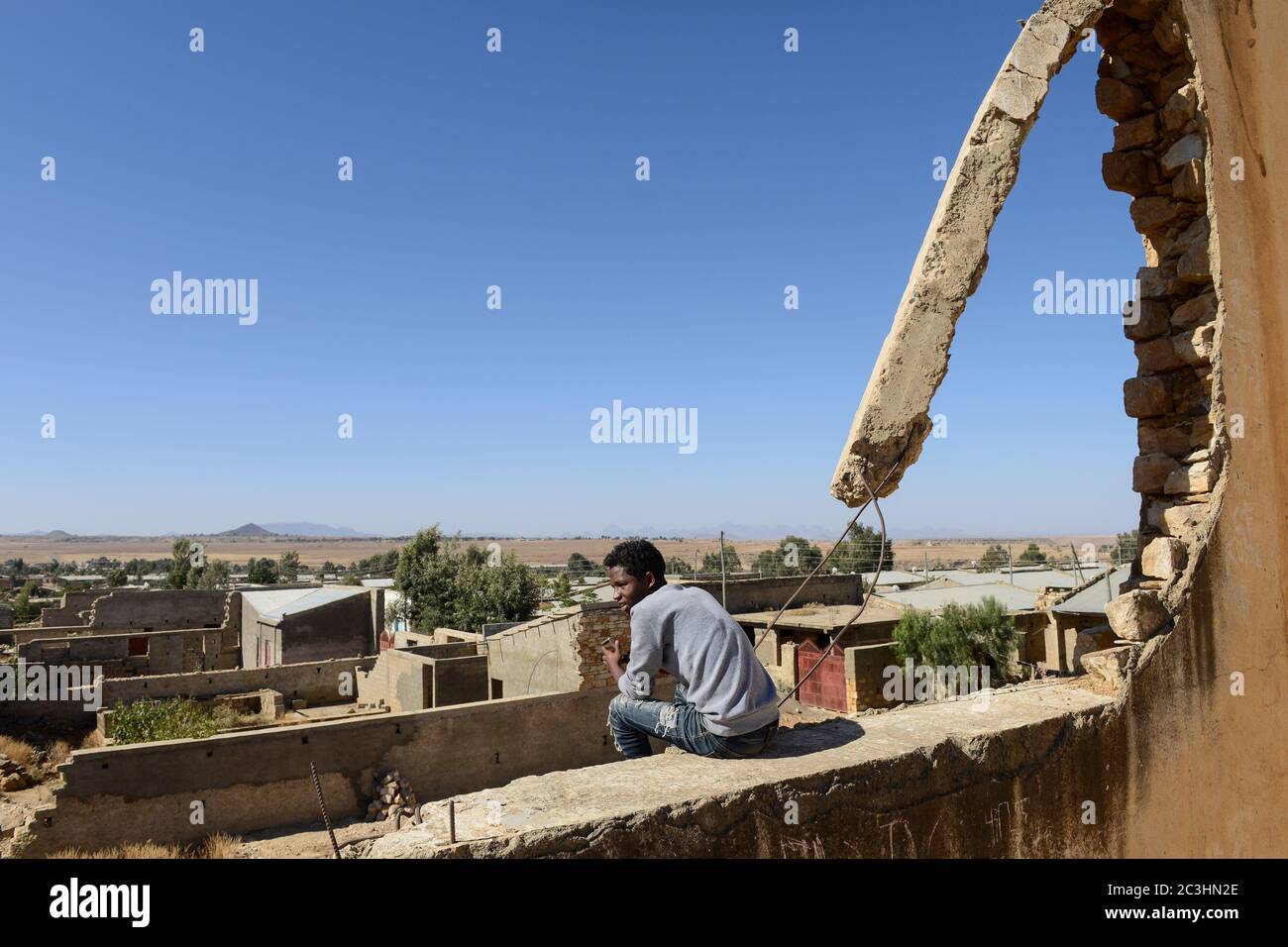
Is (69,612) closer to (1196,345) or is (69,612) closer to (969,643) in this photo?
(969,643)

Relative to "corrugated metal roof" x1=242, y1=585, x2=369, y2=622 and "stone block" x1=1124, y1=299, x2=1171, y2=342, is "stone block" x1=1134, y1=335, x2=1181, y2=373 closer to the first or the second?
"stone block" x1=1124, y1=299, x2=1171, y2=342

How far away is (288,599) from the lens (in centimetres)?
2938

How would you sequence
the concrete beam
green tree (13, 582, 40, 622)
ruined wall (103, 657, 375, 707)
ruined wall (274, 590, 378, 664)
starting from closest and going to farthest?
the concrete beam → ruined wall (103, 657, 375, 707) → ruined wall (274, 590, 378, 664) → green tree (13, 582, 40, 622)

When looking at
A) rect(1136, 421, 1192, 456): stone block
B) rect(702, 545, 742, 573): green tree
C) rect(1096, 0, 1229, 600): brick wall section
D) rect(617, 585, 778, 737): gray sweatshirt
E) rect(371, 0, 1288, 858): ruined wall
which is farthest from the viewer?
rect(702, 545, 742, 573): green tree

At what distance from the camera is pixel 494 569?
3603 cm

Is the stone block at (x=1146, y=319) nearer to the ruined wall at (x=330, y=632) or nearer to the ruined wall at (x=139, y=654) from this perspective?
the ruined wall at (x=139, y=654)

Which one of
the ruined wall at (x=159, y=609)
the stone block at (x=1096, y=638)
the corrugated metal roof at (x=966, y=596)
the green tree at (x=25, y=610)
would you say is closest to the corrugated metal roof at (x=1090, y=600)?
the corrugated metal roof at (x=966, y=596)

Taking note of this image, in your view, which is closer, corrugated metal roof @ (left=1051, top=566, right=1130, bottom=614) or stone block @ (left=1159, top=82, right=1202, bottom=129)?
stone block @ (left=1159, top=82, right=1202, bottom=129)

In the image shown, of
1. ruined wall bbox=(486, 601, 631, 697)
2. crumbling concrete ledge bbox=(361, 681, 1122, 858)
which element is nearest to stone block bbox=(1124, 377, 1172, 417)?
crumbling concrete ledge bbox=(361, 681, 1122, 858)

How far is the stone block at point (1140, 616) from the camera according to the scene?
11.9ft

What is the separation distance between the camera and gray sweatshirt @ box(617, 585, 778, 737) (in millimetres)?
2730

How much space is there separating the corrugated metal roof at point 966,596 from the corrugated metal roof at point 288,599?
704 inches

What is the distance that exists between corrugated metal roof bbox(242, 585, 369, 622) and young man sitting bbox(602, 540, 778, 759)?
83.5 feet
